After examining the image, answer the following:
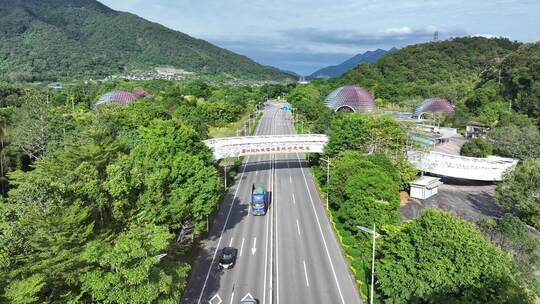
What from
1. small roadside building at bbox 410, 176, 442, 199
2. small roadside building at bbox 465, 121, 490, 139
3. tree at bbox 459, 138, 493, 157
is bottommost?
small roadside building at bbox 410, 176, 442, 199

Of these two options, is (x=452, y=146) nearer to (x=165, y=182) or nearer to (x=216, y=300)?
(x=165, y=182)

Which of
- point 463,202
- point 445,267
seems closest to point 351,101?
point 463,202

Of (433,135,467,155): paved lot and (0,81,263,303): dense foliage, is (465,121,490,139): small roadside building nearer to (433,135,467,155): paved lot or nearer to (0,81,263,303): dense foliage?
(433,135,467,155): paved lot

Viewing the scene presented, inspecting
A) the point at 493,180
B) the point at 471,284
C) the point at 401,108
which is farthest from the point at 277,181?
the point at 401,108

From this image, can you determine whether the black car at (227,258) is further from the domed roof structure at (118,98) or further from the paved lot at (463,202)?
the domed roof structure at (118,98)

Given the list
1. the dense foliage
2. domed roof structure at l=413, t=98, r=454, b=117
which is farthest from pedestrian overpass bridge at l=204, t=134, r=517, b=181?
domed roof structure at l=413, t=98, r=454, b=117
